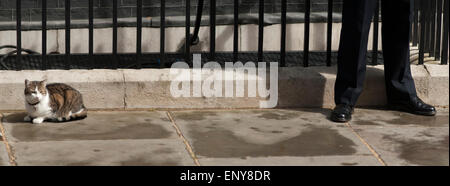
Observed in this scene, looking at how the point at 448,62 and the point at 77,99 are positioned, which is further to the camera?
the point at 448,62

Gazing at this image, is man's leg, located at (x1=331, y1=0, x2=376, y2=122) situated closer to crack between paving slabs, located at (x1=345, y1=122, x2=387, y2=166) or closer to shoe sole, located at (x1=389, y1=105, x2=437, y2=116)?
crack between paving slabs, located at (x1=345, y1=122, x2=387, y2=166)

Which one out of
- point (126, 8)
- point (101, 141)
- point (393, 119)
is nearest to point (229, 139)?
point (101, 141)

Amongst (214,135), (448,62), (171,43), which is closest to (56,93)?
(214,135)

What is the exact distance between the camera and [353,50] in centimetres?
755

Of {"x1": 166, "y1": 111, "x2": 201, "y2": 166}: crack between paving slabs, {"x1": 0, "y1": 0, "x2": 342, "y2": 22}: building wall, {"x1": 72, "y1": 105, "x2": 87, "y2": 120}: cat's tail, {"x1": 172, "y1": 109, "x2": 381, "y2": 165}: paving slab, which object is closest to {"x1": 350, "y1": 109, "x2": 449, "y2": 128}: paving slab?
{"x1": 172, "y1": 109, "x2": 381, "y2": 165}: paving slab

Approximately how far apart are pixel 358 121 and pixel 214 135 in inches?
48.8

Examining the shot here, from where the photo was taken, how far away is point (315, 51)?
11.4 meters

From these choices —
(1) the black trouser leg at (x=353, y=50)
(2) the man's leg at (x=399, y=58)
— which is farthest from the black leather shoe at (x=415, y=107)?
(1) the black trouser leg at (x=353, y=50)

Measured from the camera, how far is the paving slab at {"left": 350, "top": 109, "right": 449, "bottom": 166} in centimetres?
636

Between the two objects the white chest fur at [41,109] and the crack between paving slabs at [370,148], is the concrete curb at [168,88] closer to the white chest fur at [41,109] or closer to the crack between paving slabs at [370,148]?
the white chest fur at [41,109]

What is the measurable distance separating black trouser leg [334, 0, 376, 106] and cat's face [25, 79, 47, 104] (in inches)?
91.0

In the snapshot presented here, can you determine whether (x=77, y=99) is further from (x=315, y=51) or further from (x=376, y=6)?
(x=315, y=51)

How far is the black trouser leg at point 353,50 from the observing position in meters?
7.42

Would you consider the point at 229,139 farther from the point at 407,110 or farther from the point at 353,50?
the point at 407,110
